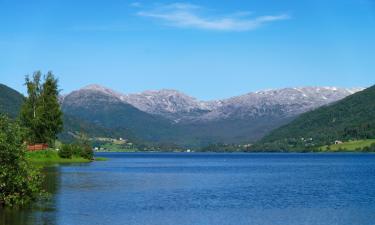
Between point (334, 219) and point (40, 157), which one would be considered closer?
point (334, 219)

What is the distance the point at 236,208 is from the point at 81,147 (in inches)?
4808

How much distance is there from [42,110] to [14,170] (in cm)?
9328

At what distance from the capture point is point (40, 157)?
14688 cm

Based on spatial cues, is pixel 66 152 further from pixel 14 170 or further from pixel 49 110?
pixel 14 170

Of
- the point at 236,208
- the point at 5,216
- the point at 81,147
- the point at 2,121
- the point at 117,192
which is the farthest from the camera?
the point at 81,147

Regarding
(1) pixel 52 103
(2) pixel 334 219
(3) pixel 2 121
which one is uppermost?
(1) pixel 52 103

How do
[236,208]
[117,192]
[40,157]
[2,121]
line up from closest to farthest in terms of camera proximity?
1. [2,121]
2. [236,208]
3. [117,192]
4. [40,157]

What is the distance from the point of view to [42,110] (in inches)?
5748

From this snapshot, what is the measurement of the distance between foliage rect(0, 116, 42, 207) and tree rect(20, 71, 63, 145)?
89792 millimetres

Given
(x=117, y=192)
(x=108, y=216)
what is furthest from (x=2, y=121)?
(x=117, y=192)

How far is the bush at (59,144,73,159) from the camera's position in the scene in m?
161

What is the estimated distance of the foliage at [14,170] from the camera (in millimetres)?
54281

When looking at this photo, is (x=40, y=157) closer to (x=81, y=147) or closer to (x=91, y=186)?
(x=81, y=147)

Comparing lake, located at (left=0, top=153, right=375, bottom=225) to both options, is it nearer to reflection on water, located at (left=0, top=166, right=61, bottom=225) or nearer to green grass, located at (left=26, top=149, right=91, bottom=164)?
reflection on water, located at (left=0, top=166, right=61, bottom=225)
